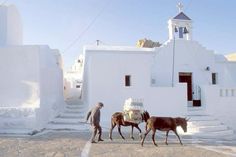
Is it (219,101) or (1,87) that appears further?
(219,101)

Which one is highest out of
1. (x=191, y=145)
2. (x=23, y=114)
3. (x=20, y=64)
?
(x=20, y=64)

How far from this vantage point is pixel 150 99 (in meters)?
16.7

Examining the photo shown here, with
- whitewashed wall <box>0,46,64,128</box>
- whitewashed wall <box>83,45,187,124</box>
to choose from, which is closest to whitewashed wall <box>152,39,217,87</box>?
whitewashed wall <box>83,45,187,124</box>

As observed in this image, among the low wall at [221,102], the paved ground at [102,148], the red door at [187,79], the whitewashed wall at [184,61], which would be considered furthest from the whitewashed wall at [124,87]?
the paved ground at [102,148]

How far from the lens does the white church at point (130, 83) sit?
14.7 m

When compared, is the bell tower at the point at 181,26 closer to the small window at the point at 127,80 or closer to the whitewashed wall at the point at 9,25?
the small window at the point at 127,80

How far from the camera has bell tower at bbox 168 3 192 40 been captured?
68.3 ft

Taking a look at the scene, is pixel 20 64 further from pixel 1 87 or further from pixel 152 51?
pixel 152 51

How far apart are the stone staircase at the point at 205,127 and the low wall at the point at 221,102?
471 millimetres

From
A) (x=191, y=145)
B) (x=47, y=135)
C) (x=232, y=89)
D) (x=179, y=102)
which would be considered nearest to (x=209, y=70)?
(x=232, y=89)

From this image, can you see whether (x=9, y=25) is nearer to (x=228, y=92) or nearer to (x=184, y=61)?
(x=184, y=61)

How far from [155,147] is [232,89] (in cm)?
844

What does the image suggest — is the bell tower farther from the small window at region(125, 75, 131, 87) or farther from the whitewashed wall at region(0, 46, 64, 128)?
the whitewashed wall at region(0, 46, 64, 128)

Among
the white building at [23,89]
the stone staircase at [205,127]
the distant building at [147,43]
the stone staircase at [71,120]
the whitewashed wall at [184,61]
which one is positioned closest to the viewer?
the white building at [23,89]
